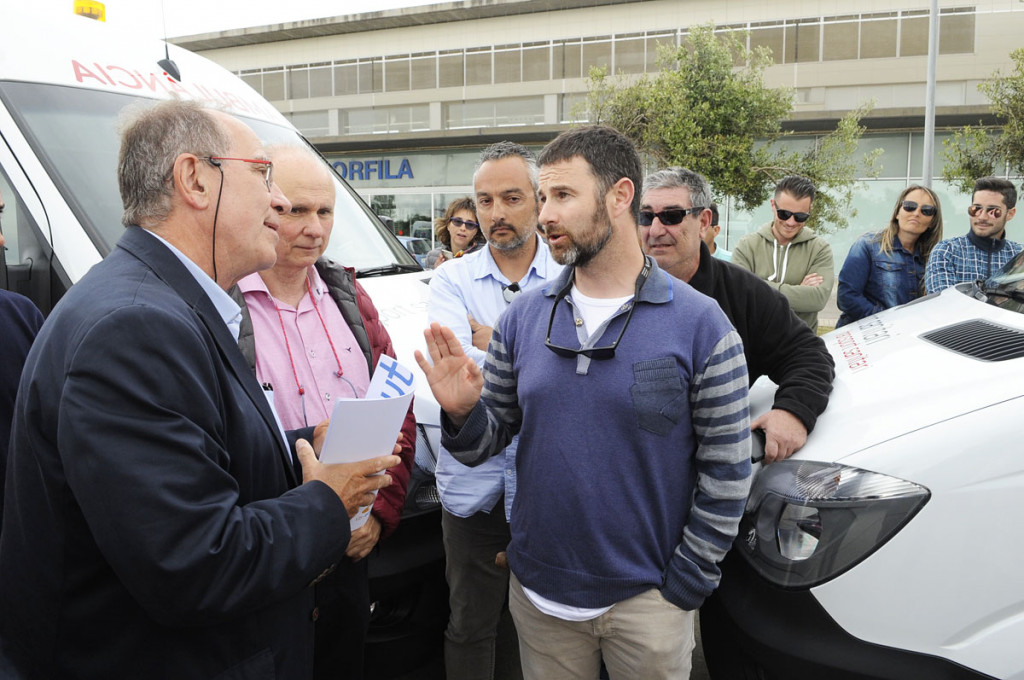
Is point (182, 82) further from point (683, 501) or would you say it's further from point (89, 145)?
point (683, 501)

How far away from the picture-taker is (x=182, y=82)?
11.9ft

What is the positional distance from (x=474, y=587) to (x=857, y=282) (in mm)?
3503

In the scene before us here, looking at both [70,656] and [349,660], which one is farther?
[349,660]

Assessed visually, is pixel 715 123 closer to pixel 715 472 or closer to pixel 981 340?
pixel 981 340

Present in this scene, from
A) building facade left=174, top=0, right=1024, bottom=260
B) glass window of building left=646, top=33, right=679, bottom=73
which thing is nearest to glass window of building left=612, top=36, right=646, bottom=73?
building facade left=174, top=0, right=1024, bottom=260

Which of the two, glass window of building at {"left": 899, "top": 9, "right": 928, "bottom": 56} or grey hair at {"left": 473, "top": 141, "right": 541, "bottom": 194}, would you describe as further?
glass window of building at {"left": 899, "top": 9, "right": 928, "bottom": 56}

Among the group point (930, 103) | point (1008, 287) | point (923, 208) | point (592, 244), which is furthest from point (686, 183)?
point (930, 103)

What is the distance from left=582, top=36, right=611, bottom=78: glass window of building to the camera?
26.4m

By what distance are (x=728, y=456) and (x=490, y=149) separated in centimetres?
150

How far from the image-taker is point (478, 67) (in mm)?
28219

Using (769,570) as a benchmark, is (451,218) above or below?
above

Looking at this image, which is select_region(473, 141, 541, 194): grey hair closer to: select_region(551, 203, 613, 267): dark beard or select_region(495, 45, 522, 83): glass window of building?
select_region(551, 203, 613, 267): dark beard

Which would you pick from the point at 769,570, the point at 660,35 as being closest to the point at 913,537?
the point at 769,570

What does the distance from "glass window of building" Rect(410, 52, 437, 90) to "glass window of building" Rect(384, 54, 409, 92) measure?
0.28 metres
